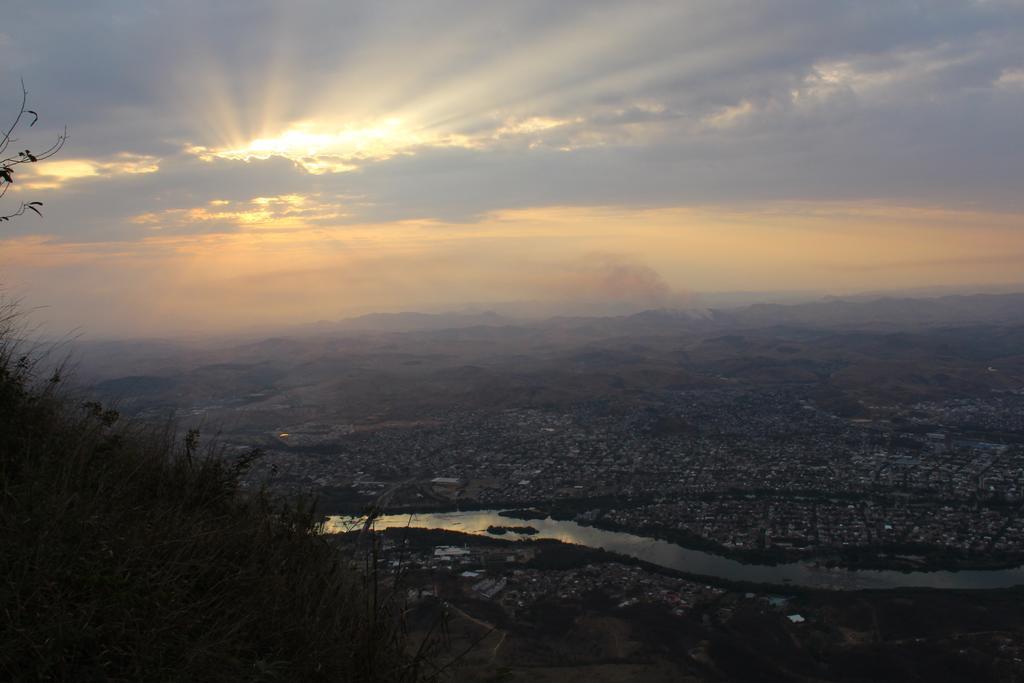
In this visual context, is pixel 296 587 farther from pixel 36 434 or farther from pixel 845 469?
pixel 845 469

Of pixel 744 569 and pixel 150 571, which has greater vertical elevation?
pixel 150 571

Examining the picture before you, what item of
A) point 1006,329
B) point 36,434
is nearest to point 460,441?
point 36,434

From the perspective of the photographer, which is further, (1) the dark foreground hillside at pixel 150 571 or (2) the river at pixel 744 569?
(2) the river at pixel 744 569

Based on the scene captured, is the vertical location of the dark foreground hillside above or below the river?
above

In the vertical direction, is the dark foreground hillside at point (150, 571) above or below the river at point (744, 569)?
above
